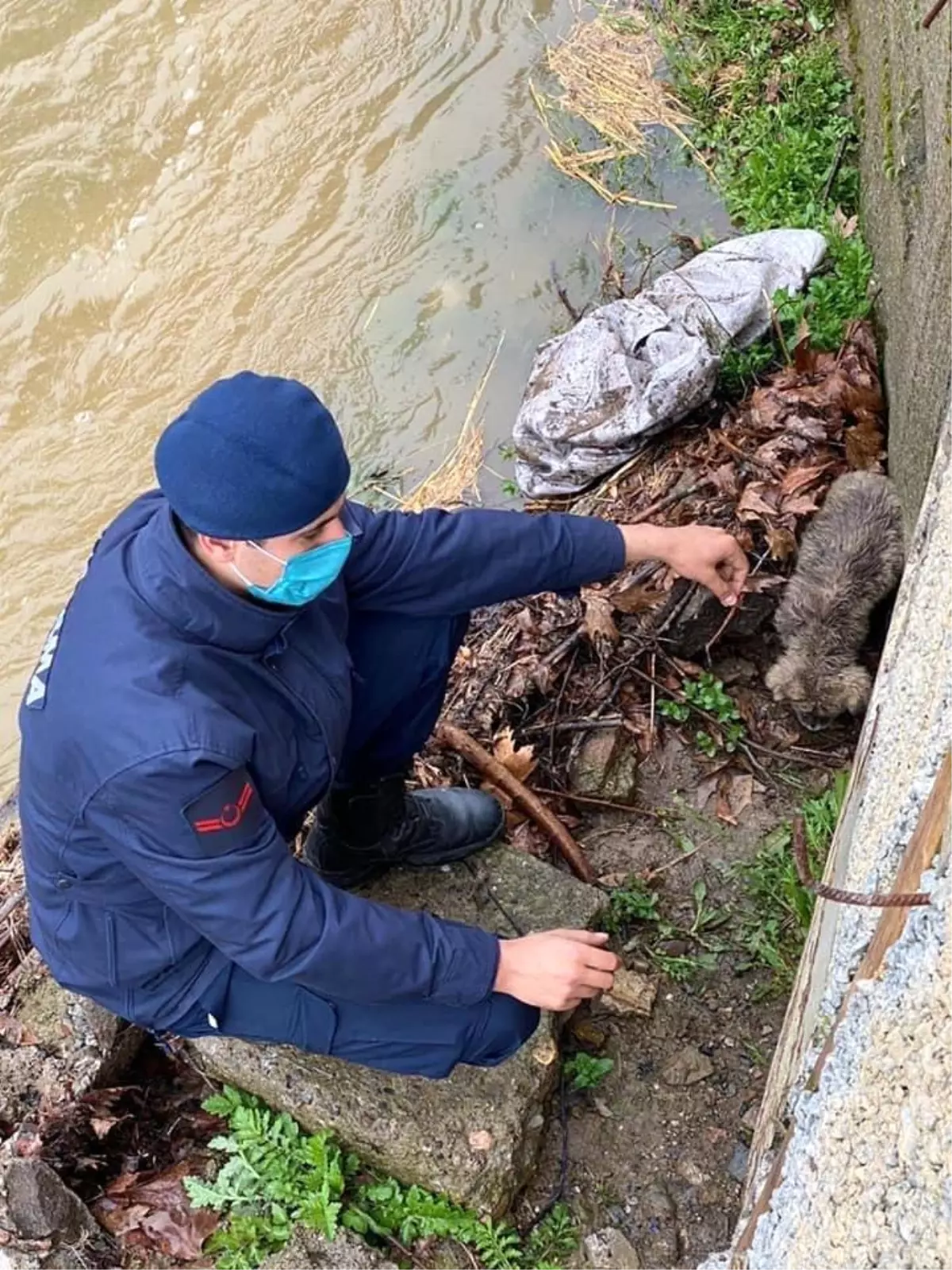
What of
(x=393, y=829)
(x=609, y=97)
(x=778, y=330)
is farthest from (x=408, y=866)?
(x=609, y=97)

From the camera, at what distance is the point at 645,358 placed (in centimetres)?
516

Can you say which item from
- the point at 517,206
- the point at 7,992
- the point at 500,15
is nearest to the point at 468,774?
the point at 7,992

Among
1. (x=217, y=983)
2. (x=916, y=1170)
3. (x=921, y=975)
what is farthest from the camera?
(x=217, y=983)

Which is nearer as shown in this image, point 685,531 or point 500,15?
point 685,531

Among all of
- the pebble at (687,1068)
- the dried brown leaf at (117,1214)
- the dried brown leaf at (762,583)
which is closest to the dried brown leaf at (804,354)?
the dried brown leaf at (762,583)

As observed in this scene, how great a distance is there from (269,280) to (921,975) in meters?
6.65

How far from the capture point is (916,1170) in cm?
145

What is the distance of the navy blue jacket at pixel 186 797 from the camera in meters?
2.51

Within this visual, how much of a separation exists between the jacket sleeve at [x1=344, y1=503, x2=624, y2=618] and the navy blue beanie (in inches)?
31.0

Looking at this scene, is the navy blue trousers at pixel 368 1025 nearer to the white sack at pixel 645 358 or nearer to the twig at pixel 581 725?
the twig at pixel 581 725

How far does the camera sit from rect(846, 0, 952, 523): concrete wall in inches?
139

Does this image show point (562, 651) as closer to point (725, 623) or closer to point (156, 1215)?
point (725, 623)

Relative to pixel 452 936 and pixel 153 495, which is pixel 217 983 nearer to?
pixel 452 936

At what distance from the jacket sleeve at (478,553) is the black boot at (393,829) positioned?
723 mm
